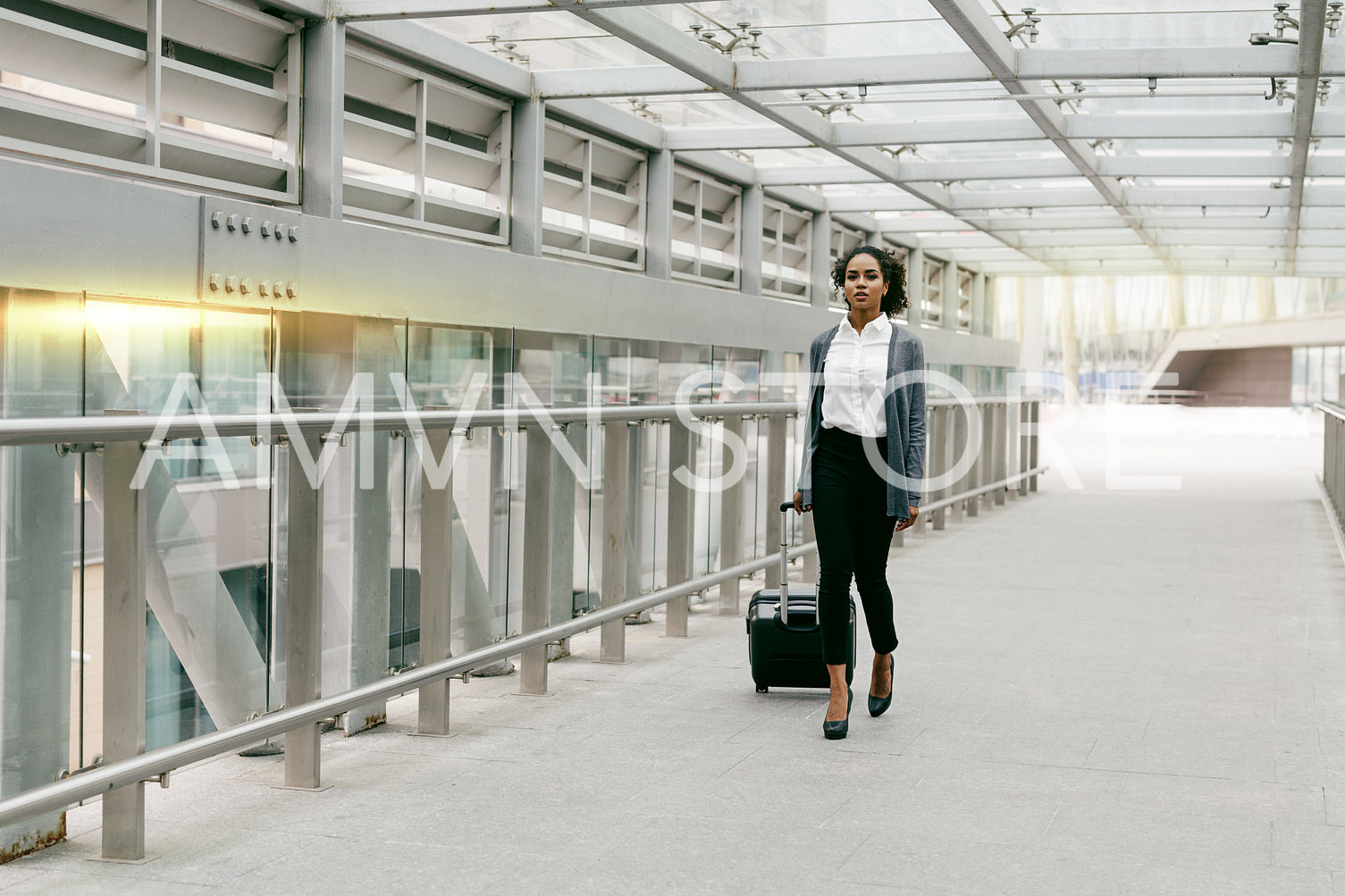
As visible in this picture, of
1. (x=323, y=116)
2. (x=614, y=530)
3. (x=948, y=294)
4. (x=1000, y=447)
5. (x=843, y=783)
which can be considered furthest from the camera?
(x=948, y=294)

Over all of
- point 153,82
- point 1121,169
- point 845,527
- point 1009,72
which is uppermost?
point 1121,169

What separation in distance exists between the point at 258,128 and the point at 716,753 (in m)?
3.98

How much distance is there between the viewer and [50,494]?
10.3 ft

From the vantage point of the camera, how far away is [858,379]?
4574mm

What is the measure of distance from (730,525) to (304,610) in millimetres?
3500

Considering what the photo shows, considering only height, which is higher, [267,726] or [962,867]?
[267,726]

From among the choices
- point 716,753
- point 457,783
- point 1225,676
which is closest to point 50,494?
point 457,783

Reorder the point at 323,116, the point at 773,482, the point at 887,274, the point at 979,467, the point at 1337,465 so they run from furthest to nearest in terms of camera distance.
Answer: the point at 979,467, the point at 1337,465, the point at 773,482, the point at 323,116, the point at 887,274

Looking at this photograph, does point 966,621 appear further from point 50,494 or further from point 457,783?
point 50,494

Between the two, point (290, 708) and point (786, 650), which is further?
point (786, 650)

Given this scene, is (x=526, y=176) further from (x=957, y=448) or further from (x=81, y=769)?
(x=81, y=769)

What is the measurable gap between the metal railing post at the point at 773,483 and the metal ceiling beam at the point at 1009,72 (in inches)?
86.6

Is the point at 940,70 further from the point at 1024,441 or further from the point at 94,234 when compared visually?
the point at 1024,441

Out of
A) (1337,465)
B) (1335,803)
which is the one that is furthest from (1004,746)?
(1337,465)
